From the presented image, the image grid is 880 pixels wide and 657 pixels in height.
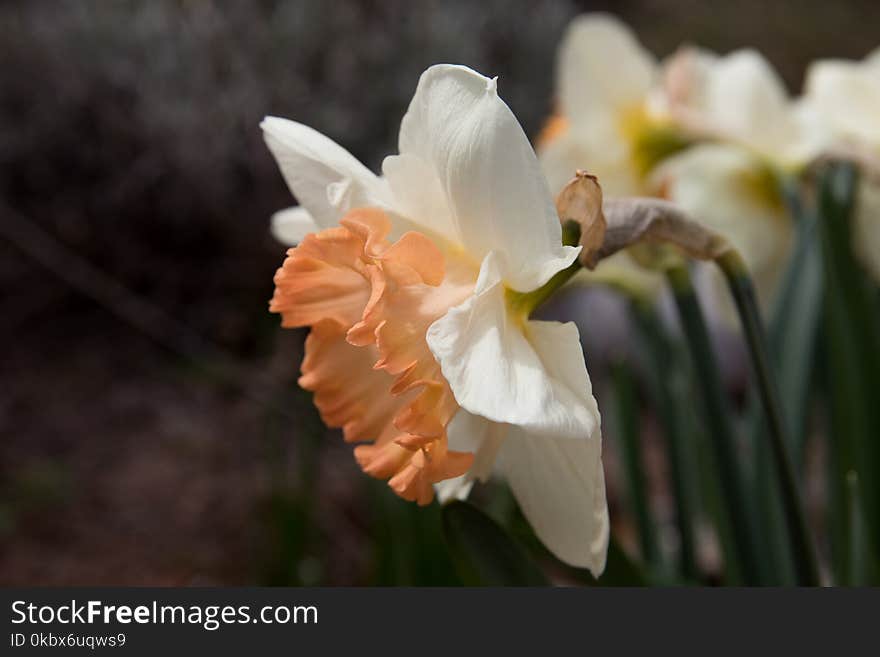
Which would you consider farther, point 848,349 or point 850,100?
point 850,100

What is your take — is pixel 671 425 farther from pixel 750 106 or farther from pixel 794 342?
pixel 750 106

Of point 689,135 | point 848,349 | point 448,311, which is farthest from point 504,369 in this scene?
point 689,135

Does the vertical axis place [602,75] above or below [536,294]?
above

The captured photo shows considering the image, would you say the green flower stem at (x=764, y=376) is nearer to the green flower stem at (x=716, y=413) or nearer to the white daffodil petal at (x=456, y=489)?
the green flower stem at (x=716, y=413)

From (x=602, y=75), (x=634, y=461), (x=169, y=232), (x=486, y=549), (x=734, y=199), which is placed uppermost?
(x=169, y=232)

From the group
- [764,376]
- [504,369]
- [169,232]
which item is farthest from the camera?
[169,232]

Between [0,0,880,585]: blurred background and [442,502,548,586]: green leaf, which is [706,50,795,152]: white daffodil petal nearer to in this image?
[442,502,548,586]: green leaf
